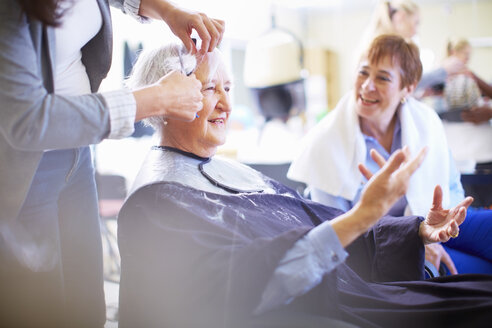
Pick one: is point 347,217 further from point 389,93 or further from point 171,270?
point 389,93

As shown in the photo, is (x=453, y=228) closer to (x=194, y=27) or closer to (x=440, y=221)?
(x=440, y=221)

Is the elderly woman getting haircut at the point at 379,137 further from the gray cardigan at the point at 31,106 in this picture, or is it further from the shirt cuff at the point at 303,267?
the gray cardigan at the point at 31,106

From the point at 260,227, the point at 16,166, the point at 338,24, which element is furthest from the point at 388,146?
the point at 338,24

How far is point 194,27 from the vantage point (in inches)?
45.0

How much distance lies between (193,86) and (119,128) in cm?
19

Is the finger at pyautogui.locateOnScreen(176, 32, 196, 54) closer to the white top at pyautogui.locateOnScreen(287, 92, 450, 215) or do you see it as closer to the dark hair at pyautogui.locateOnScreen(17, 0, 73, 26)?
the dark hair at pyautogui.locateOnScreen(17, 0, 73, 26)

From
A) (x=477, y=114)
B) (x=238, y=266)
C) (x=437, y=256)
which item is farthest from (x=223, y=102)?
(x=477, y=114)

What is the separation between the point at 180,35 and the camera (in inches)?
46.1

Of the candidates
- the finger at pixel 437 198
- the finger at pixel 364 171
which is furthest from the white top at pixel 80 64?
the finger at pixel 437 198

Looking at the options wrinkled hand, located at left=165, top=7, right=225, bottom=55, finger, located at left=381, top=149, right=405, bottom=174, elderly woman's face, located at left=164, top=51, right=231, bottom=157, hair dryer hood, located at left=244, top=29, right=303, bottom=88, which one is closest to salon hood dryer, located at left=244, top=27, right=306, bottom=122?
hair dryer hood, located at left=244, top=29, right=303, bottom=88

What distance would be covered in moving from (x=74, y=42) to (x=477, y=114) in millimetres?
2961

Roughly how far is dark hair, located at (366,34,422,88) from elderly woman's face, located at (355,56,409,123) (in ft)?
0.06

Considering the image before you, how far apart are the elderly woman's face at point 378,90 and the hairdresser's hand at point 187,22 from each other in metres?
0.86

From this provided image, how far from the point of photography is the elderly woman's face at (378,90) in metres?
1.84
